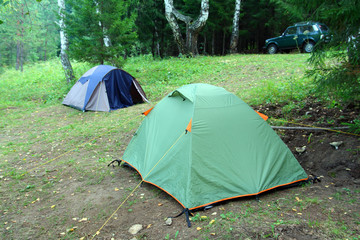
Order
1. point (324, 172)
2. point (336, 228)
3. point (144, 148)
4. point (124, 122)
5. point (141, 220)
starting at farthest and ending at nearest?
point (124, 122) → point (144, 148) → point (324, 172) → point (141, 220) → point (336, 228)

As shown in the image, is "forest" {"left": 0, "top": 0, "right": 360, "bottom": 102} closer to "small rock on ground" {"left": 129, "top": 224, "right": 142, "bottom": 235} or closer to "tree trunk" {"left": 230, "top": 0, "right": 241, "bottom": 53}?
"tree trunk" {"left": 230, "top": 0, "right": 241, "bottom": 53}

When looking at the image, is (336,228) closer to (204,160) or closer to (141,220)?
(204,160)

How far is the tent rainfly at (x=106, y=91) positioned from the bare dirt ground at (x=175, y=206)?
4.48 meters

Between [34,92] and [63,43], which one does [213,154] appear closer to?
[63,43]

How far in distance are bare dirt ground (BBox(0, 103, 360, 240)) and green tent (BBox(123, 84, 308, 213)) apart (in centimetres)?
19

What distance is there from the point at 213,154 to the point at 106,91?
21.5 ft

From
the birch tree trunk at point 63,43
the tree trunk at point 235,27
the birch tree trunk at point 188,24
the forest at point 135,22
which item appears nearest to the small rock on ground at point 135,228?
the forest at point 135,22

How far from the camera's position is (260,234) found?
283 cm

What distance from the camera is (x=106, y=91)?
9391 millimetres

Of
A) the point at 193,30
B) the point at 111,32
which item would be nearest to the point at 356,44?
the point at 111,32

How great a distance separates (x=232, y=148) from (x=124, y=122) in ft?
15.2

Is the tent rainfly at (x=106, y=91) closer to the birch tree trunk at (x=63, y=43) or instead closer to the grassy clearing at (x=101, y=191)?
the grassy clearing at (x=101, y=191)

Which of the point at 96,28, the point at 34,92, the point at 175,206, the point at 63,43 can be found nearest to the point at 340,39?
the point at 175,206

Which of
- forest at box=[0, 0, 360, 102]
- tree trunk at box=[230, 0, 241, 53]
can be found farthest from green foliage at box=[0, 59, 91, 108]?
tree trunk at box=[230, 0, 241, 53]
